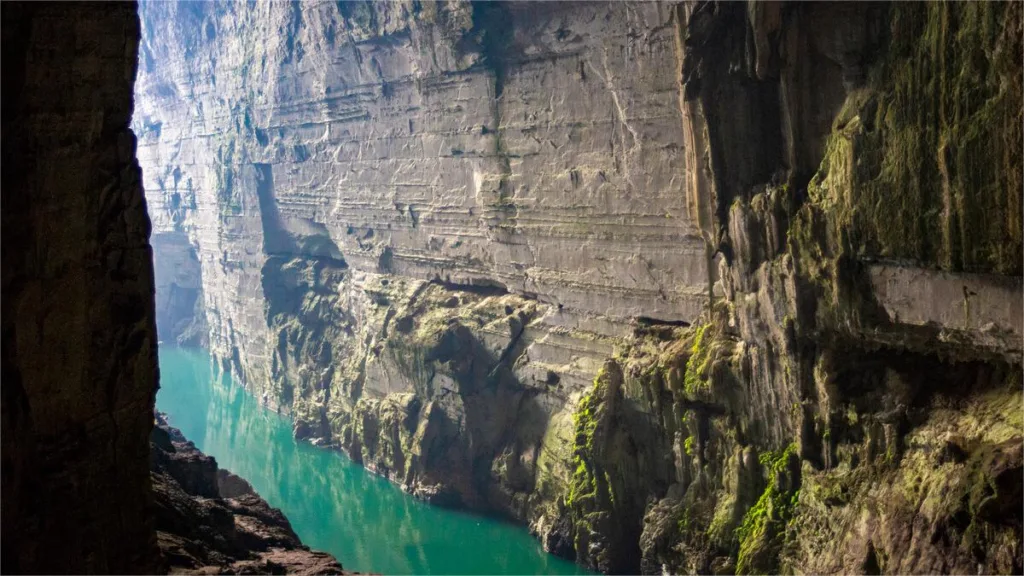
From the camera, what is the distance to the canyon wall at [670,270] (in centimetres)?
1109

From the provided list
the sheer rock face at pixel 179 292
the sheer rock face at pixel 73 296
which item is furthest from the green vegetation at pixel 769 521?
the sheer rock face at pixel 179 292

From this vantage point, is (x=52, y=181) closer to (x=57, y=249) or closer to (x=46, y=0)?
(x=57, y=249)

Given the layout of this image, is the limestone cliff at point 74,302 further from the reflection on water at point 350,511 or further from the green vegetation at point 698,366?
the reflection on water at point 350,511

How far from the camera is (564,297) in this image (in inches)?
763

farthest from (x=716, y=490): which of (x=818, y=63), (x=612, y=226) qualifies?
(x=818, y=63)

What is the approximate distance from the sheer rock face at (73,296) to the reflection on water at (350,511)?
37.7ft

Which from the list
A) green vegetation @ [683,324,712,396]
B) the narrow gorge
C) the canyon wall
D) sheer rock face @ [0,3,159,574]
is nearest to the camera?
sheer rock face @ [0,3,159,574]

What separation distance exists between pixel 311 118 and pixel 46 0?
A: 22534 mm

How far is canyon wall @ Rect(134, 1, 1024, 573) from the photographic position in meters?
11.1

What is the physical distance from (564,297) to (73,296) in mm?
13479

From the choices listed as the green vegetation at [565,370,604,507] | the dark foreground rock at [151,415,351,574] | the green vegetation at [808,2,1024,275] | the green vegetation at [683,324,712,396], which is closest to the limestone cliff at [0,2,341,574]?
the dark foreground rock at [151,415,351,574]

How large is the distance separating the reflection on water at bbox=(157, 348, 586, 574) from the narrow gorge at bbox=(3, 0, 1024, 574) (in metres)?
0.11

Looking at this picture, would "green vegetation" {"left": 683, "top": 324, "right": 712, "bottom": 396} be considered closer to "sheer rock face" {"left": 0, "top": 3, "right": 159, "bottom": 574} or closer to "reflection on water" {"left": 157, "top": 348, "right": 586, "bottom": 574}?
"reflection on water" {"left": 157, "top": 348, "right": 586, "bottom": 574}

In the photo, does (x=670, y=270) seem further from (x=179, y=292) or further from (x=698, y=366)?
(x=179, y=292)
